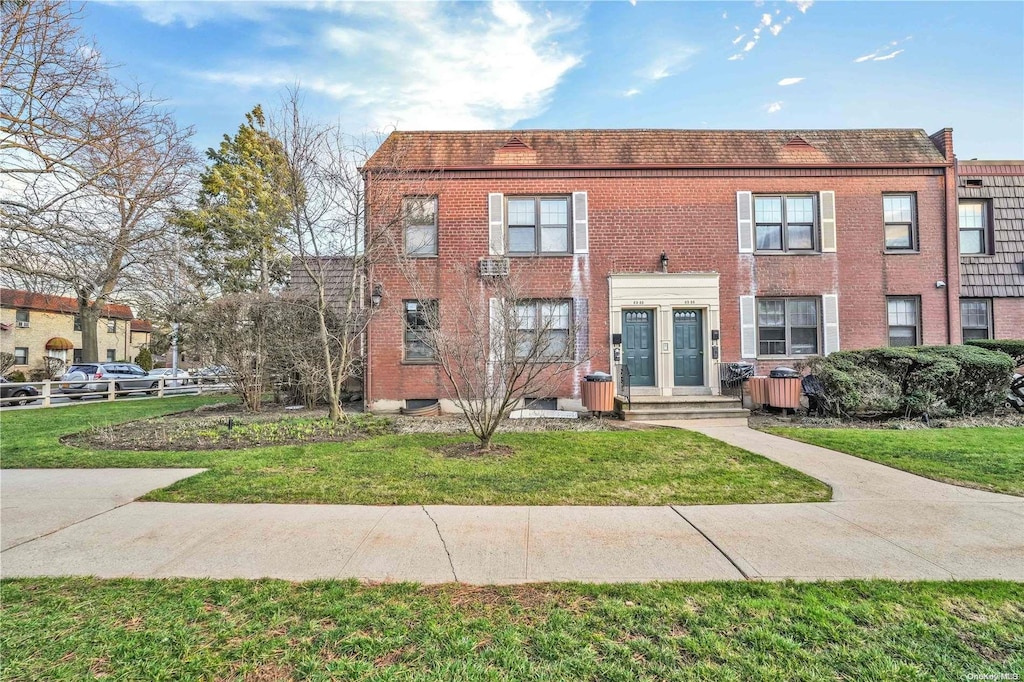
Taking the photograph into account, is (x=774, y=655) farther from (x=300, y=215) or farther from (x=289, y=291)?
(x=289, y=291)

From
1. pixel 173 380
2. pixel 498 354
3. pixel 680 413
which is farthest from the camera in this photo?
pixel 173 380

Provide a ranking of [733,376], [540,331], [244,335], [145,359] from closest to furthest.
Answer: [540,331], [733,376], [244,335], [145,359]

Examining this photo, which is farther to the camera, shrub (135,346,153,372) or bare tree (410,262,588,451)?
shrub (135,346,153,372)

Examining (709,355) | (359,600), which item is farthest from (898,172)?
(359,600)

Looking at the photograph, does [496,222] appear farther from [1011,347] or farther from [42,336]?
[42,336]

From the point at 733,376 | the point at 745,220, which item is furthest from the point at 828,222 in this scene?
the point at 733,376

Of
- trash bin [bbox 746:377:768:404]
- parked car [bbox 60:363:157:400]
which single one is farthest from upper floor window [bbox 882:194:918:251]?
parked car [bbox 60:363:157:400]

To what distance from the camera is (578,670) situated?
2379 millimetres

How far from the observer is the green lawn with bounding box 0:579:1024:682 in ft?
7.83

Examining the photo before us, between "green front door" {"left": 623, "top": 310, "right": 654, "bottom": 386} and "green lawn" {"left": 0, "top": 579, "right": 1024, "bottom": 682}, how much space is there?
888 cm

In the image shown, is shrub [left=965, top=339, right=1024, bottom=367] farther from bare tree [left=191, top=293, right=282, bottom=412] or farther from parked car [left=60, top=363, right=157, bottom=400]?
parked car [left=60, top=363, right=157, bottom=400]

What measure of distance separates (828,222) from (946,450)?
23.4ft

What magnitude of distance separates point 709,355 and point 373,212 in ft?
28.5

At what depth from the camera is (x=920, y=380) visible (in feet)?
31.5
